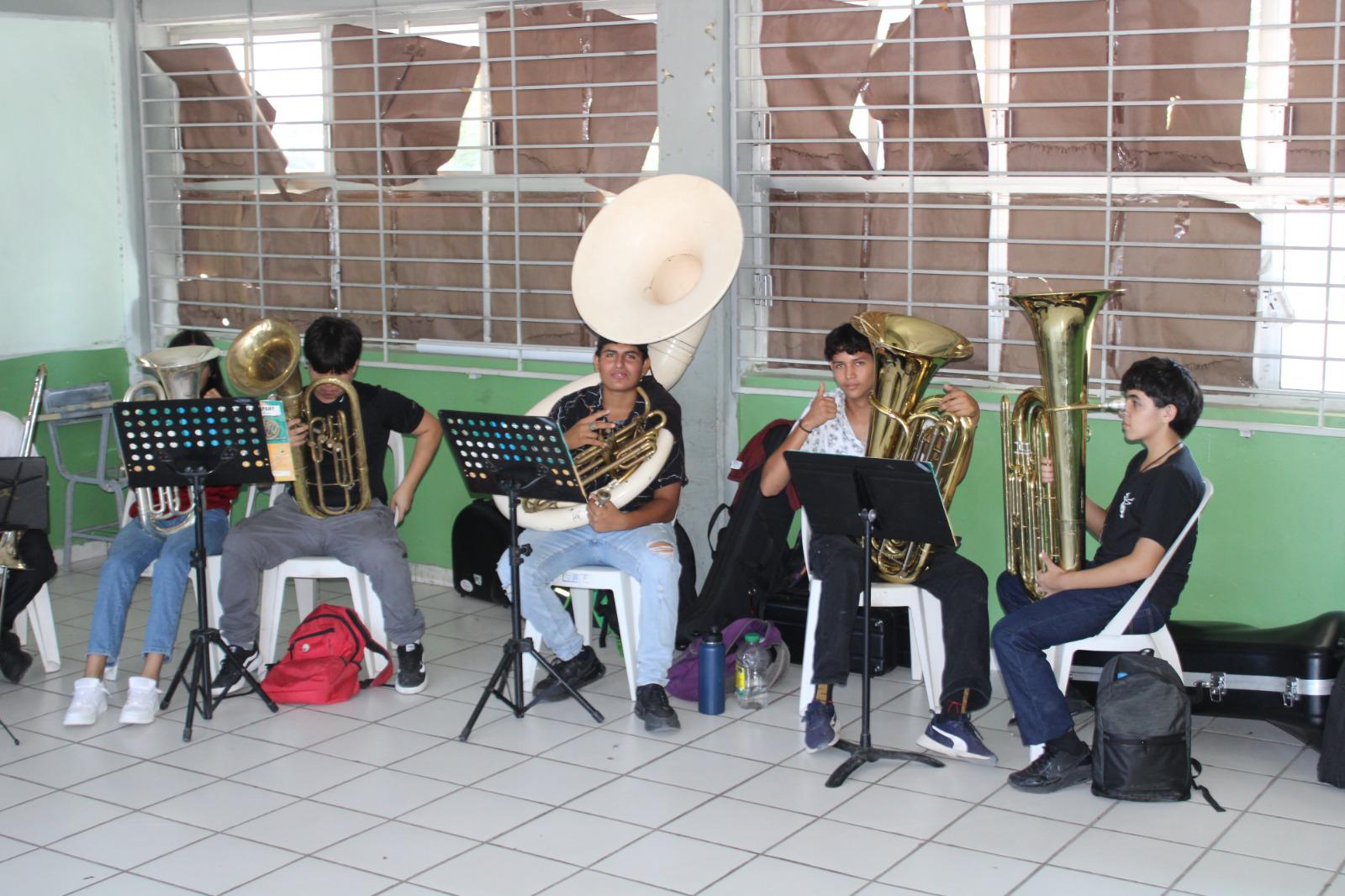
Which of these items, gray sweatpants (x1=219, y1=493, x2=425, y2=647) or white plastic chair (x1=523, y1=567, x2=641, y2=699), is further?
gray sweatpants (x1=219, y1=493, x2=425, y2=647)

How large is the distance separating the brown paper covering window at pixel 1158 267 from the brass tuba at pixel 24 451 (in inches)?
118

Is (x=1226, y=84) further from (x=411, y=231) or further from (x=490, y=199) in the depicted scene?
(x=411, y=231)

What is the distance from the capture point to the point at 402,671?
4535 mm

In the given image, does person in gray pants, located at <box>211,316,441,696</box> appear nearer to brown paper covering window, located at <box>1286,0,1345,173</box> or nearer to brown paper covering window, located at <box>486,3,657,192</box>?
brown paper covering window, located at <box>486,3,657,192</box>

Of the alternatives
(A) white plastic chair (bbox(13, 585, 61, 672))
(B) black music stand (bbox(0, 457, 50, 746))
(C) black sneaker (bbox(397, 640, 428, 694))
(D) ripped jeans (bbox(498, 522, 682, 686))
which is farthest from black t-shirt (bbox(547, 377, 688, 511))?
(A) white plastic chair (bbox(13, 585, 61, 672))

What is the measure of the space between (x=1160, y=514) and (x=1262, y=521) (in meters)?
0.78

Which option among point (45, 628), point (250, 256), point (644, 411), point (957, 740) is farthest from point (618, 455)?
point (250, 256)

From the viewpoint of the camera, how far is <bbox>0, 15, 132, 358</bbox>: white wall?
19.5ft

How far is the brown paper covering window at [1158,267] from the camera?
4281 mm

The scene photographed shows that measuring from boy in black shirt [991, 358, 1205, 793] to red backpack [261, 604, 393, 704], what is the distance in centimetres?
197

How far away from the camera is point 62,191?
6156mm

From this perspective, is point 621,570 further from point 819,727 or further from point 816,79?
point 816,79

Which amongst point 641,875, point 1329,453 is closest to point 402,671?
point 641,875

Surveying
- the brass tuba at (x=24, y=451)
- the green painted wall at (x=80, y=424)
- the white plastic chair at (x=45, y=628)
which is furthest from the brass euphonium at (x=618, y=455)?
the green painted wall at (x=80, y=424)
